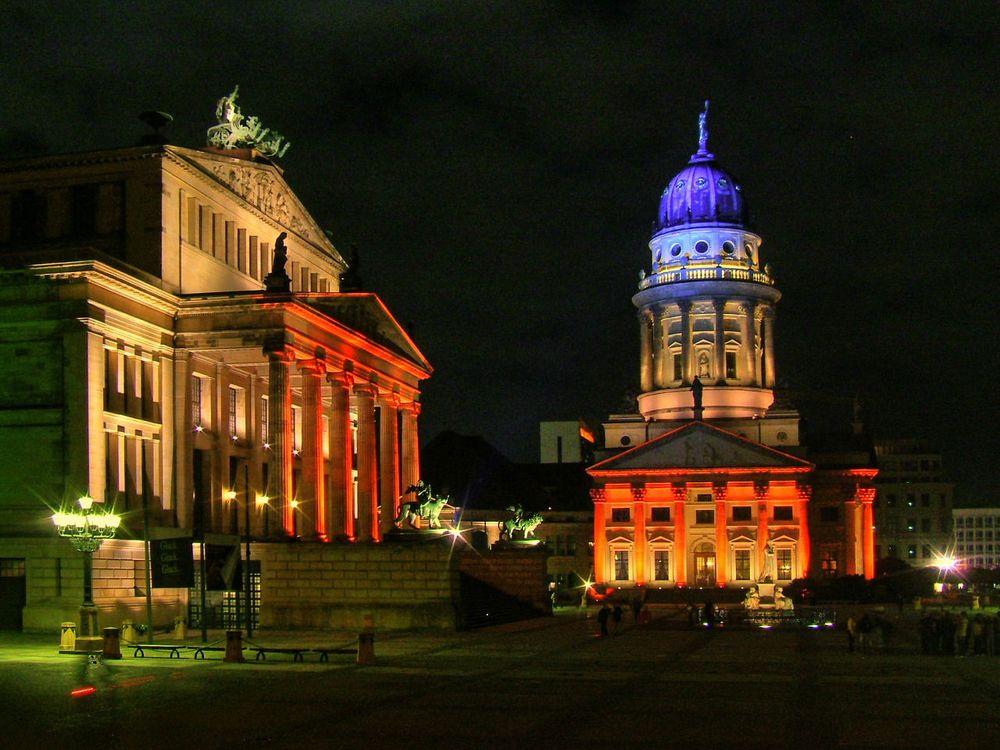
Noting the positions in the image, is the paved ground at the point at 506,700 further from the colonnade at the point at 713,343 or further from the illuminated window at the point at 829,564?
the colonnade at the point at 713,343

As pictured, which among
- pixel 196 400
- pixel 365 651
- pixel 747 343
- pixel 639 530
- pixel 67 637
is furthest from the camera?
pixel 747 343

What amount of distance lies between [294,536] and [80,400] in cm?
1178

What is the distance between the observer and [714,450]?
122 meters

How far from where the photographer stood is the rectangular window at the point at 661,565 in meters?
123

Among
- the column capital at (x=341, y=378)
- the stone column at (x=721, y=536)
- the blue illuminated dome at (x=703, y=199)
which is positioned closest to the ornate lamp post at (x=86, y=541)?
the column capital at (x=341, y=378)

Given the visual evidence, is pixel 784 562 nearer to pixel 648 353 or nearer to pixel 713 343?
pixel 713 343

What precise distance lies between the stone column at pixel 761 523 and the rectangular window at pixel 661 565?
8107 mm

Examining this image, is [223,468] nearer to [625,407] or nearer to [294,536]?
[294,536]

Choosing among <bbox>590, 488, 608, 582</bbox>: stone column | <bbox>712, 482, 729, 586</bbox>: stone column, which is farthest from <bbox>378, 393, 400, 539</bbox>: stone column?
<bbox>712, 482, 729, 586</bbox>: stone column

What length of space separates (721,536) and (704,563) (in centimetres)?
343

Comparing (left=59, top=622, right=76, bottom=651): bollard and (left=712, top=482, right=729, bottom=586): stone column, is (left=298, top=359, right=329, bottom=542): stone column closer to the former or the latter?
(left=59, top=622, right=76, bottom=651): bollard

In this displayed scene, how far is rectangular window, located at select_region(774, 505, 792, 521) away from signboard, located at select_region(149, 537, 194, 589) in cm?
8440

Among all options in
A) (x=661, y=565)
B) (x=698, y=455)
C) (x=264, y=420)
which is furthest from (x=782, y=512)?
(x=264, y=420)

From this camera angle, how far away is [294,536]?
198 ft
